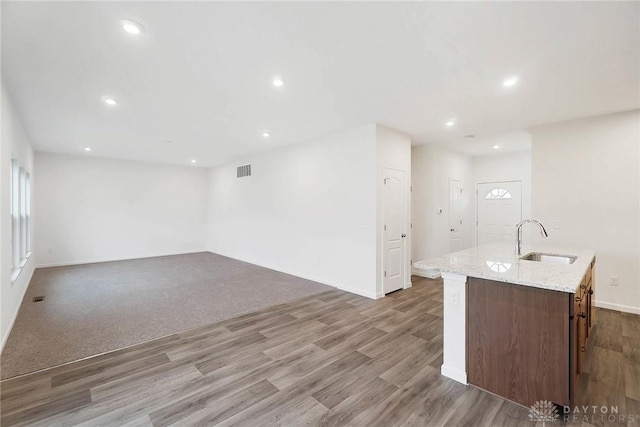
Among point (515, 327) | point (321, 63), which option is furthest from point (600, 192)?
point (321, 63)

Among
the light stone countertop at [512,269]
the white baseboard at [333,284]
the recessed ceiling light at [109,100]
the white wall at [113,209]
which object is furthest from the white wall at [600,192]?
the white wall at [113,209]

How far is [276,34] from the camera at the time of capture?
7.16 ft

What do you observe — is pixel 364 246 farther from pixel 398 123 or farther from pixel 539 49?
pixel 539 49

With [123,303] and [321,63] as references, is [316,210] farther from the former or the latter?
[123,303]

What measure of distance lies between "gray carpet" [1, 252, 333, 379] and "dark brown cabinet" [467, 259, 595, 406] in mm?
2860

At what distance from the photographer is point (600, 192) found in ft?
13.2

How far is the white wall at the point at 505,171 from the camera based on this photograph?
6.54 metres

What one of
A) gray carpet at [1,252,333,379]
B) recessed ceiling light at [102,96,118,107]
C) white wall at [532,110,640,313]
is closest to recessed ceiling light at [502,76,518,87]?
white wall at [532,110,640,313]

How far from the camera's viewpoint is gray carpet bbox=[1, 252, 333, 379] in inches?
116

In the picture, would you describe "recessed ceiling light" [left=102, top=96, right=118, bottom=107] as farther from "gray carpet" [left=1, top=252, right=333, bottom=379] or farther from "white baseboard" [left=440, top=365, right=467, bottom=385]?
"white baseboard" [left=440, top=365, right=467, bottom=385]

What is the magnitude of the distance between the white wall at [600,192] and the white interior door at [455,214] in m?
1.98

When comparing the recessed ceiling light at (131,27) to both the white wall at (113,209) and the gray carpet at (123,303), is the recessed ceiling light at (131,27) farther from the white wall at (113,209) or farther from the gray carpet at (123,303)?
the white wall at (113,209)

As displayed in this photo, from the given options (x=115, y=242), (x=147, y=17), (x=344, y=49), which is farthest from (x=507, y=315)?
(x=115, y=242)

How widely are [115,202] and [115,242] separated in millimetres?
1146
